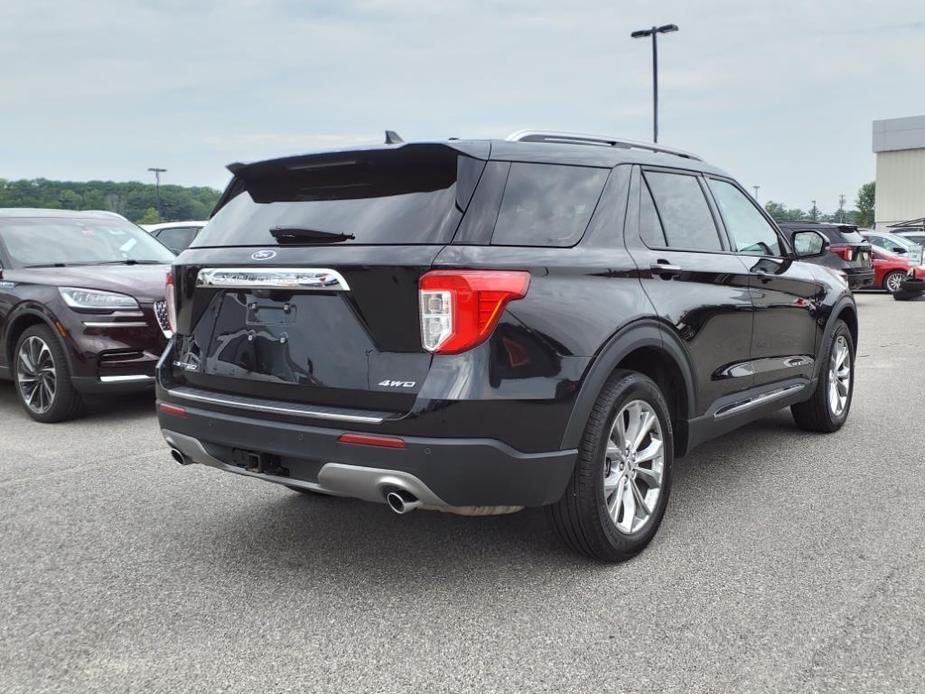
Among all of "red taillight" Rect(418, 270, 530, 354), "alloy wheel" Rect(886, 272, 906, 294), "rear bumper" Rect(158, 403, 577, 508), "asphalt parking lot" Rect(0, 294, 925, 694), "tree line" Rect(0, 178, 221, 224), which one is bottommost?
"alloy wheel" Rect(886, 272, 906, 294)

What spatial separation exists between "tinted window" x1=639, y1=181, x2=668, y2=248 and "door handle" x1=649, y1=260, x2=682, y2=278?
100 millimetres

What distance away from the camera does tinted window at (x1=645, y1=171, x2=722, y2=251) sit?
422 cm

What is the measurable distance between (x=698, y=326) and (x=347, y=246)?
181cm

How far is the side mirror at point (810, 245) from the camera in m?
5.60

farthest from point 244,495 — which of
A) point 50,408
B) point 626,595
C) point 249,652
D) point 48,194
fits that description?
point 48,194

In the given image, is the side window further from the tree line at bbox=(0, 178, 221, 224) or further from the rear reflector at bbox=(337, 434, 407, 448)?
the tree line at bbox=(0, 178, 221, 224)

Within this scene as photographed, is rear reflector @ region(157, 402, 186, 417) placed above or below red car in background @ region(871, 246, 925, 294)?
above

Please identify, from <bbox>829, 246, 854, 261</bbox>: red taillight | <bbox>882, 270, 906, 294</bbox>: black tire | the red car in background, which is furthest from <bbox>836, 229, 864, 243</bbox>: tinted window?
<bbox>882, 270, 906, 294</bbox>: black tire

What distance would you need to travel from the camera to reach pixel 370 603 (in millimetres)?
3369

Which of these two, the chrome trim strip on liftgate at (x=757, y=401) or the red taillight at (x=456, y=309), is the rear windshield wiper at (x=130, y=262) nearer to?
the chrome trim strip on liftgate at (x=757, y=401)

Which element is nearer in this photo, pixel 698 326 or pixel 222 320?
pixel 222 320

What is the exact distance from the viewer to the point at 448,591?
347cm

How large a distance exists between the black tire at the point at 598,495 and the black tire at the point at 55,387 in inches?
184

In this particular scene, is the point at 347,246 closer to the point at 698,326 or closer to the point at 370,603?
the point at 370,603
